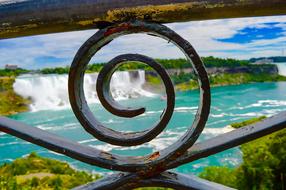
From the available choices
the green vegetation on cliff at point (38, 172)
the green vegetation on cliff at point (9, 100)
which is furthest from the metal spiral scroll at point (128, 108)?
the green vegetation on cliff at point (9, 100)

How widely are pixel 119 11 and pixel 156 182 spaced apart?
0.48 feet

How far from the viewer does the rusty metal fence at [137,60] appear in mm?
324

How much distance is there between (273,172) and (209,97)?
31.4 feet

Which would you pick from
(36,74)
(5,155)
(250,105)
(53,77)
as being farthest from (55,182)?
(250,105)

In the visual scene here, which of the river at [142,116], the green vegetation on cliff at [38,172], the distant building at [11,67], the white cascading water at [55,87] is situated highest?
the distant building at [11,67]

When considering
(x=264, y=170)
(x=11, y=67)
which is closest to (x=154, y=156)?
(x=264, y=170)

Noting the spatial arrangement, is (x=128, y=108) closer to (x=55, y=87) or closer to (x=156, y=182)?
(x=156, y=182)

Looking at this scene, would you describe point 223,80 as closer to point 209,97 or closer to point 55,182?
point 55,182

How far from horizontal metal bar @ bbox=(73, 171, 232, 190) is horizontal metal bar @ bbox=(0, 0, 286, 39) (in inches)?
5.2

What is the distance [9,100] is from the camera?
15.7 meters

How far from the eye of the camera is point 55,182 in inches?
359

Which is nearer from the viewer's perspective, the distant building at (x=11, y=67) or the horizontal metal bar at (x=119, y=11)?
the horizontal metal bar at (x=119, y=11)

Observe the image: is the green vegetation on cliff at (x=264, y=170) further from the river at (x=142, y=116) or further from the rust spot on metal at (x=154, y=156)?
the rust spot on metal at (x=154, y=156)

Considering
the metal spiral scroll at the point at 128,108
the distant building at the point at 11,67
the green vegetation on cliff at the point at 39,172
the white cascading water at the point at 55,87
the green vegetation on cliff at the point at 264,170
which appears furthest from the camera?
the distant building at the point at 11,67
